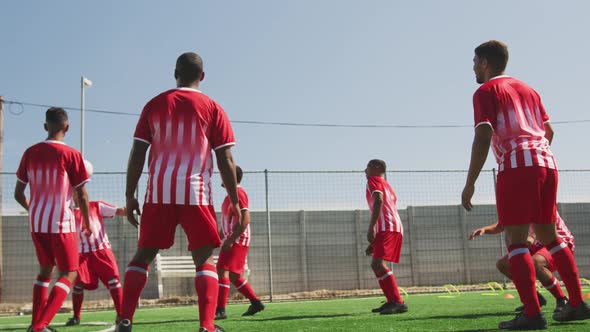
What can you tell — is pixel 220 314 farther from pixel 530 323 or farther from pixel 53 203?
pixel 530 323

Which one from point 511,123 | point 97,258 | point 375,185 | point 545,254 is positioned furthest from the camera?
point 375,185

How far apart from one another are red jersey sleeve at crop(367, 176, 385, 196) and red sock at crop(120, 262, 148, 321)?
4.14 m

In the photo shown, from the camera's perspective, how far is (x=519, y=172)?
4.05m

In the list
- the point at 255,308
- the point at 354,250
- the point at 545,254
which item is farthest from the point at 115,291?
the point at 354,250

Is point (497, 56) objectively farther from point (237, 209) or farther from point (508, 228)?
point (237, 209)

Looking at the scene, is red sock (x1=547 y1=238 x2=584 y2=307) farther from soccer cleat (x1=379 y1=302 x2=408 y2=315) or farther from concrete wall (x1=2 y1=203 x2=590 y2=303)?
concrete wall (x1=2 y1=203 x2=590 y2=303)

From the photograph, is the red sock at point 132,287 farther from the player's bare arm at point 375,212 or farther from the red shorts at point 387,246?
the red shorts at point 387,246

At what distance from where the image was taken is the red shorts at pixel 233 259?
7.64 meters

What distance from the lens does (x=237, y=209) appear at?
158 inches

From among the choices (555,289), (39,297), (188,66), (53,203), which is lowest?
(555,289)

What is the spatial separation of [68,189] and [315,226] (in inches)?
395

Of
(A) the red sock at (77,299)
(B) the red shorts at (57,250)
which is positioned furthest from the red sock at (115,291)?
(B) the red shorts at (57,250)

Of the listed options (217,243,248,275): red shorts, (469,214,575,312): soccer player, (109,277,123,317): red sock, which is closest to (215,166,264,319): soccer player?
(217,243,248,275): red shorts

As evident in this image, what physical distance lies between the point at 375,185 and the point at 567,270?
322cm
